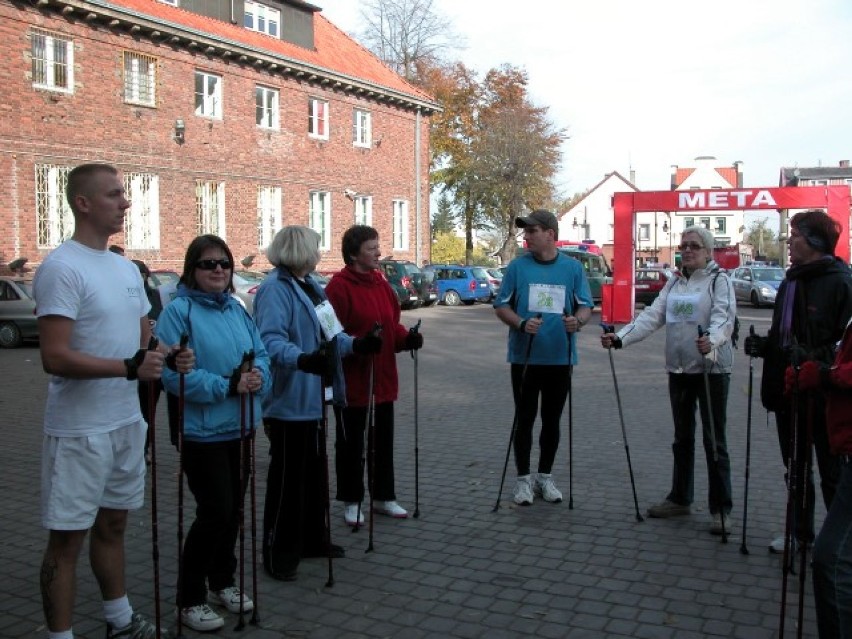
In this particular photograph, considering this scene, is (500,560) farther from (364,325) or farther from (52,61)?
(52,61)

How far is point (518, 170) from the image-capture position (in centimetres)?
4875

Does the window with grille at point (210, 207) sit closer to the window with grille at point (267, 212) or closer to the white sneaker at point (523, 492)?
the window with grille at point (267, 212)

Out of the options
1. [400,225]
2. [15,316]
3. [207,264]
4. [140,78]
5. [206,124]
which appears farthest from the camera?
[400,225]

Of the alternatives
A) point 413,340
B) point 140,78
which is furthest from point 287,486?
point 140,78

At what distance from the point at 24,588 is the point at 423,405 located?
6524 millimetres

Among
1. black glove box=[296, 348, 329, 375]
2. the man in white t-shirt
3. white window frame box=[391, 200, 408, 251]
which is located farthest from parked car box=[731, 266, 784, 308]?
the man in white t-shirt

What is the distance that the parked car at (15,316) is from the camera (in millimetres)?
17953

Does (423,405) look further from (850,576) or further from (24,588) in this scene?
(850,576)

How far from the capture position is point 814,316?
15.5 feet

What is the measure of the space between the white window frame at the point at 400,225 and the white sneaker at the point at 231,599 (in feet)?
106

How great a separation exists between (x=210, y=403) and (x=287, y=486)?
39.5 inches

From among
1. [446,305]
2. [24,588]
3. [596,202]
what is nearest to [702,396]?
[24,588]

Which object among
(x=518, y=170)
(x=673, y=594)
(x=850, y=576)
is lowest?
(x=673, y=594)

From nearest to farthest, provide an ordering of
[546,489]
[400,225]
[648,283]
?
[546,489] < [648,283] < [400,225]
